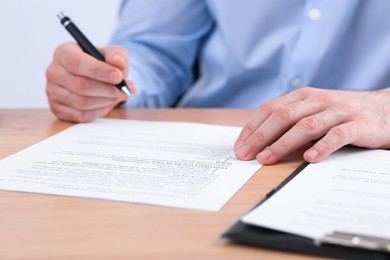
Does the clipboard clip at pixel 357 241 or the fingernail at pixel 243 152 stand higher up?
the clipboard clip at pixel 357 241

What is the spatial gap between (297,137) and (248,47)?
1.94ft

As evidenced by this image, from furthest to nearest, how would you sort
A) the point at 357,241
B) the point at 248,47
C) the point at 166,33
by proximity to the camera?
1. the point at 166,33
2. the point at 248,47
3. the point at 357,241

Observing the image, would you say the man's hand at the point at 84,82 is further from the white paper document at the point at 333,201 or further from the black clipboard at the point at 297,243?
the black clipboard at the point at 297,243

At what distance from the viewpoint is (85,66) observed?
3.45 feet

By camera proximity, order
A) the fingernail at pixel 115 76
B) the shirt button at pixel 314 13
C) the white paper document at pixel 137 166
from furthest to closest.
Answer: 1. the shirt button at pixel 314 13
2. the fingernail at pixel 115 76
3. the white paper document at pixel 137 166

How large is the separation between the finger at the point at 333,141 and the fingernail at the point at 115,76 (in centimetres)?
36

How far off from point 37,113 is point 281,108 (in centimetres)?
52

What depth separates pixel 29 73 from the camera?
2641 mm

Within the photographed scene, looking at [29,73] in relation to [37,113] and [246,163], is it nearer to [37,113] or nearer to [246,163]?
[37,113]

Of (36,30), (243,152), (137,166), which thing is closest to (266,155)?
(243,152)

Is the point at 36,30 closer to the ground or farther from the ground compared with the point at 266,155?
farther from the ground

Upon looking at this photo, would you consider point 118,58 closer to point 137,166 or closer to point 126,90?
point 126,90

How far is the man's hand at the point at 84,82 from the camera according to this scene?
1.04 meters

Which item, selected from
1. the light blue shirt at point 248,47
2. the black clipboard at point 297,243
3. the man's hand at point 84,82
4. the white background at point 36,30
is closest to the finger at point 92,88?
the man's hand at point 84,82
